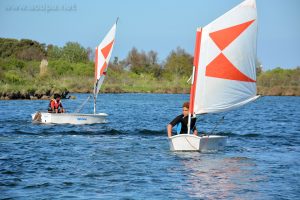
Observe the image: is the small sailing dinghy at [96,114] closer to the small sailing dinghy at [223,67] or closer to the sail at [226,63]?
the small sailing dinghy at [223,67]

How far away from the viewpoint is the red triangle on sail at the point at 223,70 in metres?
22.0

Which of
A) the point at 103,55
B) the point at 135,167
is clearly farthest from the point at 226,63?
the point at 103,55

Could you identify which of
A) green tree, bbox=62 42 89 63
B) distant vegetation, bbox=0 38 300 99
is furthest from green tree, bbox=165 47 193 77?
green tree, bbox=62 42 89 63

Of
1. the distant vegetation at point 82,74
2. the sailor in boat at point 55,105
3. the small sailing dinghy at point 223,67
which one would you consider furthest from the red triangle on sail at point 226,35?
the distant vegetation at point 82,74

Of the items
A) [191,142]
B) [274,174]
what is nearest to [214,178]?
[274,174]

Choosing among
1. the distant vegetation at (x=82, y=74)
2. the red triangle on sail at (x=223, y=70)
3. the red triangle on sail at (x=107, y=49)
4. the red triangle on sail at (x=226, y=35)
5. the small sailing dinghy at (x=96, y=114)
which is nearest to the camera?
the red triangle on sail at (x=226, y=35)

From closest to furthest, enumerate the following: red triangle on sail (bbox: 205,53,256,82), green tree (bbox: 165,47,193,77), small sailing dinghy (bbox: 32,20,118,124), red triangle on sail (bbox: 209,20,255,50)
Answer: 1. red triangle on sail (bbox: 209,20,255,50)
2. red triangle on sail (bbox: 205,53,256,82)
3. small sailing dinghy (bbox: 32,20,118,124)
4. green tree (bbox: 165,47,193,77)

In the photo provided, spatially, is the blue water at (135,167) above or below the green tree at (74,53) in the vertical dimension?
below

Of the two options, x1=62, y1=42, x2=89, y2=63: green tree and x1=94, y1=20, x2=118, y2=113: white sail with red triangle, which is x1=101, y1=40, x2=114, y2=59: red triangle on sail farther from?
x1=62, y1=42, x2=89, y2=63: green tree

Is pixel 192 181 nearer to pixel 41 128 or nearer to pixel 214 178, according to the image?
pixel 214 178

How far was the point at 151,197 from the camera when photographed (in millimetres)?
15820

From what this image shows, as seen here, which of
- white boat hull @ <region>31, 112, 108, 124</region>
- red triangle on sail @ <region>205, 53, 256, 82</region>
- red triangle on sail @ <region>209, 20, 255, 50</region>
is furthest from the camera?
white boat hull @ <region>31, 112, 108, 124</region>

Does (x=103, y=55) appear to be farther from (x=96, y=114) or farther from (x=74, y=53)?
(x=74, y=53)

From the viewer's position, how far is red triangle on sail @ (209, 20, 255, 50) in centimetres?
2181
